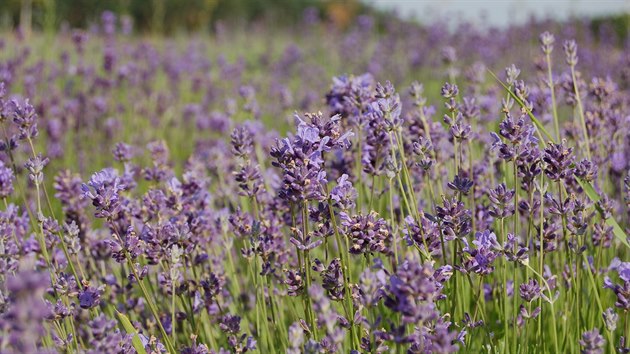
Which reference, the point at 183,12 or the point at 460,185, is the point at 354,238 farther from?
the point at 183,12

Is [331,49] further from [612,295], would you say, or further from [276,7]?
[276,7]

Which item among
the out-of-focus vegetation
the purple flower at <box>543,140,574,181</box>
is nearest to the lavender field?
the purple flower at <box>543,140,574,181</box>

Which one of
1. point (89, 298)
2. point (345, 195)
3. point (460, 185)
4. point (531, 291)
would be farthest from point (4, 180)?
point (531, 291)

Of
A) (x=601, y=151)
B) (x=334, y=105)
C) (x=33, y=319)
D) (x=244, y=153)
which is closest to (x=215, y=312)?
(x=244, y=153)

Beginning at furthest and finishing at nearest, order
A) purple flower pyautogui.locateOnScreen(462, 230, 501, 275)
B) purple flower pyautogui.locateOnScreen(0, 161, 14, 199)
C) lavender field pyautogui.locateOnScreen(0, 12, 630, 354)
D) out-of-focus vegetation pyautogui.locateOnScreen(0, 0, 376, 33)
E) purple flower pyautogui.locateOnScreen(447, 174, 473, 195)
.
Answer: out-of-focus vegetation pyautogui.locateOnScreen(0, 0, 376, 33)
purple flower pyautogui.locateOnScreen(0, 161, 14, 199)
purple flower pyautogui.locateOnScreen(447, 174, 473, 195)
purple flower pyautogui.locateOnScreen(462, 230, 501, 275)
lavender field pyautogui.locateOnScreen(0, 12, 630, 354)

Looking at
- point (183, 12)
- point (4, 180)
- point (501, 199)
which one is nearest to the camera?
point (501, 199)

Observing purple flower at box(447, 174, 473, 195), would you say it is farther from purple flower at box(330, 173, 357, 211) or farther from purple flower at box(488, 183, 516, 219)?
purple flower at box(330, 173, 357, 211)

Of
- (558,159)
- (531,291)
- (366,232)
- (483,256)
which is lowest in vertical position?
(531,291)

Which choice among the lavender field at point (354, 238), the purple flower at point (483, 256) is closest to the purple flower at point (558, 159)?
the lavender field at point (354, 238)

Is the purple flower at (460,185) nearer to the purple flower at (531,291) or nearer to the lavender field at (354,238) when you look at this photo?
the lavender field at (354,238)

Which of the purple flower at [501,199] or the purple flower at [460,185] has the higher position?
the purple flower at [460,185]

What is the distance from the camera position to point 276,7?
24.8m

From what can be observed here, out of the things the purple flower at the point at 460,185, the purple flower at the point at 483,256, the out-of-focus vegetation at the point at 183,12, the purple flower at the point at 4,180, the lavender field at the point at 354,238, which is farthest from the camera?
the out-of-focus vegetation at the point at 183,12

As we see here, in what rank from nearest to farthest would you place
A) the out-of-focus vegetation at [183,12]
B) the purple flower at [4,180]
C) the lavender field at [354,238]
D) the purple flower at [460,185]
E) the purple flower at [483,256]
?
the lavender field at [354,238]
the purple flower at [483,256]
the purple flower at [460,185]
the purple flower at [4,180]
the out-of-focus vegetation at [183,12]
